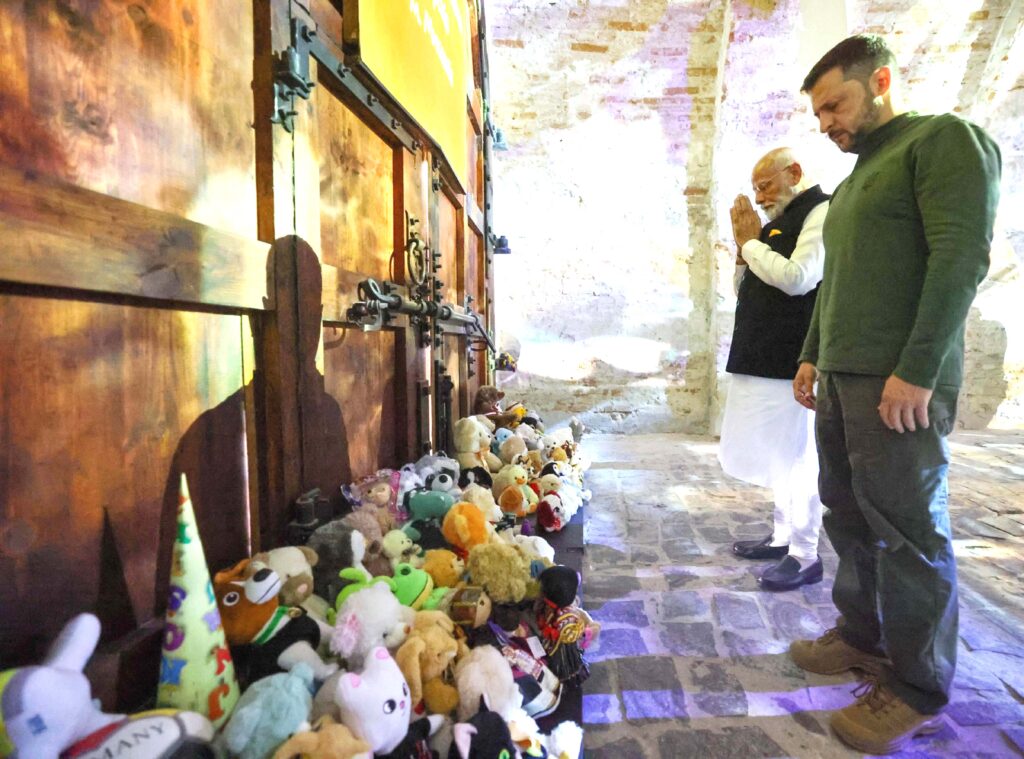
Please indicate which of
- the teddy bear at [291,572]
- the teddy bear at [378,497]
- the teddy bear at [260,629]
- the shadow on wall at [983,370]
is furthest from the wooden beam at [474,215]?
the shadow on wall at [983,370]

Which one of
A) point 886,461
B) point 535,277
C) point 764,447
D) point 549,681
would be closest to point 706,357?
point 535,277

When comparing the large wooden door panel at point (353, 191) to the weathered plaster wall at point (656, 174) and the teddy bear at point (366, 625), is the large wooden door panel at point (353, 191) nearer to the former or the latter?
the teddy bear at point (366, 625)

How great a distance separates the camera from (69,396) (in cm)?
86

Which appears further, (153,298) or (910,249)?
(910,249)

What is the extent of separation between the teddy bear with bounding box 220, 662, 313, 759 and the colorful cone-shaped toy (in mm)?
59

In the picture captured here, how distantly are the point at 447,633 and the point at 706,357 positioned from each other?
500 cm

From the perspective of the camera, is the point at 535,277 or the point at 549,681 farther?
the point at 535,277

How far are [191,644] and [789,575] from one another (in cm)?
210

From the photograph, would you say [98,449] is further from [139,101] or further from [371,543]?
[371,543]

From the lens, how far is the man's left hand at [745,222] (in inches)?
90.6

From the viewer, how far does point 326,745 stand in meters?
0.82

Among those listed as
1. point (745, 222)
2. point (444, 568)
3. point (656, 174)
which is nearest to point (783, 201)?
point (745, 222)

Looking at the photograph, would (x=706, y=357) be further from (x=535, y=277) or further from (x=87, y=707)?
(x=87, y=707)

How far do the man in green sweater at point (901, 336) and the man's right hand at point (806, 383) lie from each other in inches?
11.0
